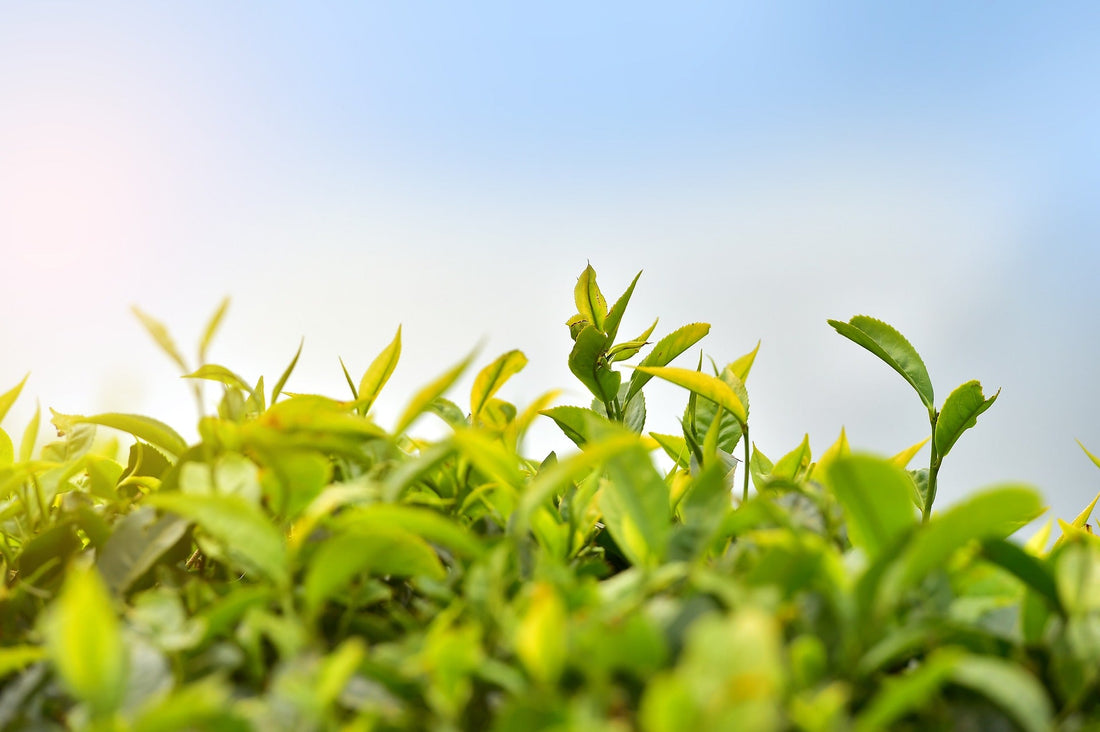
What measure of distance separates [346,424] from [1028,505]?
0.55 metres

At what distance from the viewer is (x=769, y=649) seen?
1.50 feet

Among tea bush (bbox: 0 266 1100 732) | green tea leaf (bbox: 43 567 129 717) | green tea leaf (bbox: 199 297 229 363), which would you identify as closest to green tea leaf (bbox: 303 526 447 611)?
tea bush (bbox: 0 266 1100 732)

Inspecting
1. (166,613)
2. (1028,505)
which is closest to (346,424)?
(166,613)

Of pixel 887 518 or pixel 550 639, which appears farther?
pixel 887 518

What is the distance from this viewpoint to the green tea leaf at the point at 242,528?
61cm

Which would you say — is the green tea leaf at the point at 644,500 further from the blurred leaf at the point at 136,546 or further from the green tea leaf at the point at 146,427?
the green tea leaf at the point at 146,427

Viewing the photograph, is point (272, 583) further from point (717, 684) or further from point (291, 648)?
point (717, 684)

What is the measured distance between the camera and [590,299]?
3.36 feet

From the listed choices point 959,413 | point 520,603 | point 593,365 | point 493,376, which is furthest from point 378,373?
point 959,413

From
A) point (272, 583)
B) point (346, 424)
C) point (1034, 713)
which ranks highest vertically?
point (346, 424)

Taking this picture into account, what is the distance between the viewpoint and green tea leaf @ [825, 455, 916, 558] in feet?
1.94

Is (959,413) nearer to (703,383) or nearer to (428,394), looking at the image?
(703,383)

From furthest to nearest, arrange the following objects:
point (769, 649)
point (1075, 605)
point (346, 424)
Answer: point (346, 424), point (1075, 605), point (769, 649)

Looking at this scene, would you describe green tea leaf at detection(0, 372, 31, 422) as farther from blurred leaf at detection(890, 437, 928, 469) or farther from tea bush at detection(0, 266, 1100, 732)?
blurred leaf at detection(890, 437, 928, 469)
